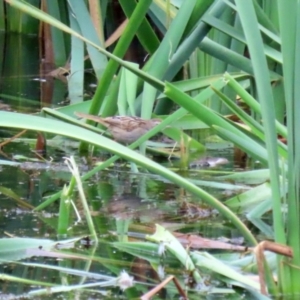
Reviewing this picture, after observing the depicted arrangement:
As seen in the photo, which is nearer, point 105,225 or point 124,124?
point 105,225

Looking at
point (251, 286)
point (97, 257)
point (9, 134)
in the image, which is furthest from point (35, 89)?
point (251, 286)

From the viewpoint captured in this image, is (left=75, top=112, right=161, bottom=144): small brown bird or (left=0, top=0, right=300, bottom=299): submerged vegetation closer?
(left=0, top=0, right=300, bottom=299): submerged vegetation

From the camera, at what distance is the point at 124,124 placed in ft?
8.91

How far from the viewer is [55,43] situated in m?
4.83

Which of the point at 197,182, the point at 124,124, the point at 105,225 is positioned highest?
the point at 124,124

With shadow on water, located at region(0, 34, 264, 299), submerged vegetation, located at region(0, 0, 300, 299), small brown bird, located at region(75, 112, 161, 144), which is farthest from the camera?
small brown bird, located at region(75, 112, 161, 144)

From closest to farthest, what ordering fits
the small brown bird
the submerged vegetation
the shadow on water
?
1. the submerged vegetation
2. the shadow on water
3. the small brown bird

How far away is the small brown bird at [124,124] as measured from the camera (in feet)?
8.85

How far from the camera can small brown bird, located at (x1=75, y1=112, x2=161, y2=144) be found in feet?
8.85

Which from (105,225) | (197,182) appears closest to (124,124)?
(197,182)

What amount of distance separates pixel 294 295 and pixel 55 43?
3.63 meters

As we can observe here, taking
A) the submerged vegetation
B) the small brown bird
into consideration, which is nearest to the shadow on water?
the submerged vegetation

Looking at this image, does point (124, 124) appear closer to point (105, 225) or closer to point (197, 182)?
point (197, 182)

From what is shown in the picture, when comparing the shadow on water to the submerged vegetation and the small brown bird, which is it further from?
the small brown bird
